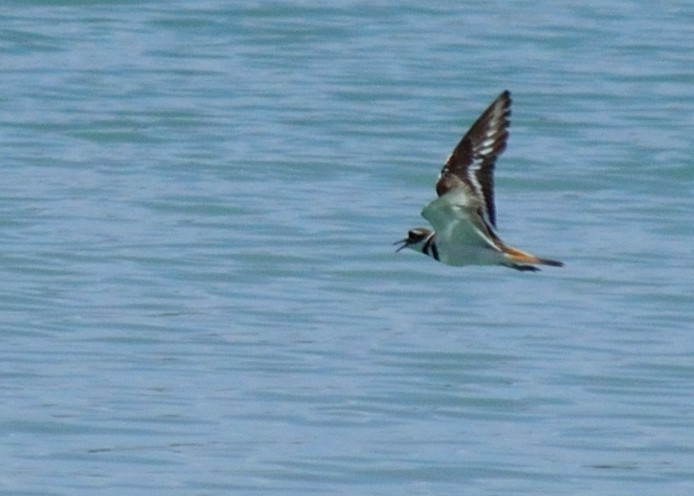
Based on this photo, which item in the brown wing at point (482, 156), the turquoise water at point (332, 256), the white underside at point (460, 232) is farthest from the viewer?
the turquoise water at point (332, 256)

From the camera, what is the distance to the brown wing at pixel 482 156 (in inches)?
384

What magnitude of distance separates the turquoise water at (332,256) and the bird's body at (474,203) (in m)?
0.99

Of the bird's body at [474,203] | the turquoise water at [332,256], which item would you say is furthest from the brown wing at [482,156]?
the turquoise water at [332,256]

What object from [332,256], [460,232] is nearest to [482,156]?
[460,232]

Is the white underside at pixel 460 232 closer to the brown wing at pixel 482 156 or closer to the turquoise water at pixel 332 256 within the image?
the brown wing at pixel 482 156

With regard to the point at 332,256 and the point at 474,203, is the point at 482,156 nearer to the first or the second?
the point at 474,203

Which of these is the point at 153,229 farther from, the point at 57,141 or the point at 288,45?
the point at 288,45

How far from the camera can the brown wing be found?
32.0 ft

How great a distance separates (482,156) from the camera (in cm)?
988

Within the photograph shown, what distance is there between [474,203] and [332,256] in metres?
5.11

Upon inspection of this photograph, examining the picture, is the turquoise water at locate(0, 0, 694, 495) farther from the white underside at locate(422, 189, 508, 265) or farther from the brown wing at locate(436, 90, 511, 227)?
the brown wing at locate(436, 90, 511, 227)

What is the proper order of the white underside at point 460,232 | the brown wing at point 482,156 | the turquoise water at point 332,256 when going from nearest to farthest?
the brown wing at point 482,156 → the white underside at point 460,232 → the turquoise water at point 332,256

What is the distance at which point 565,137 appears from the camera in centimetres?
1964

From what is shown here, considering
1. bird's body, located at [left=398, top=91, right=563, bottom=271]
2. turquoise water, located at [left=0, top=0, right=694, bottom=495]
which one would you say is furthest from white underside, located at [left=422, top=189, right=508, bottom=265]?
turquoise water, located at [left=0, top=0, right=694, bottom=495]
